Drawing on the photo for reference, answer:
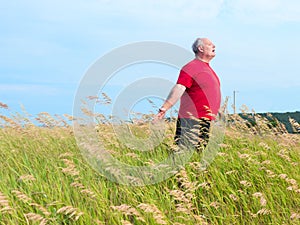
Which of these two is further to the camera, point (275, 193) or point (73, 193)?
point (275, 193)

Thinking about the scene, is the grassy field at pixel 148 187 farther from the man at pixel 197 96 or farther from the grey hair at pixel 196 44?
the grey hair at pixel 196 44

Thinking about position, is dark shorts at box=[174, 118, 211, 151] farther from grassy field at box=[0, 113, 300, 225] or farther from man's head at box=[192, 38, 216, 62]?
man's head at box=[192, 38, 216, 62]

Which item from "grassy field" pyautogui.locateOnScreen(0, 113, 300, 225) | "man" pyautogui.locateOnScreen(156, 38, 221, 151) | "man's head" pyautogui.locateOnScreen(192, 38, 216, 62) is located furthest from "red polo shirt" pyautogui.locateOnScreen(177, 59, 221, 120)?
"grassy field" pyautogui.locateOnScreen(0, 113, 300, 225)

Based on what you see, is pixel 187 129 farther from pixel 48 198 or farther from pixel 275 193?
pixel 48 198

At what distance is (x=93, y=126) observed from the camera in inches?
237

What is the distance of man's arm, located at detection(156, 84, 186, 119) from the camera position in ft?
17.0

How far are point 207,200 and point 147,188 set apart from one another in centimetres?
67

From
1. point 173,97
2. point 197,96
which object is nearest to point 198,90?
point 197,96

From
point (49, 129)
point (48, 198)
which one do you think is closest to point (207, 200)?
point (48, 198)

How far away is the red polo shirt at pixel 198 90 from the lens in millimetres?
5266

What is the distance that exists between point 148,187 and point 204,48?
7.03ft

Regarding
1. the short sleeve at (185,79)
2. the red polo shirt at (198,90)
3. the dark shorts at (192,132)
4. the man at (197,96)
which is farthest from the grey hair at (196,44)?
the dark shorts at (192,132)

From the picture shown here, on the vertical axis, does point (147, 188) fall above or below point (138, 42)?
below

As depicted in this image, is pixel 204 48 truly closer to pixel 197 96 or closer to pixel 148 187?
pixel 197 96
